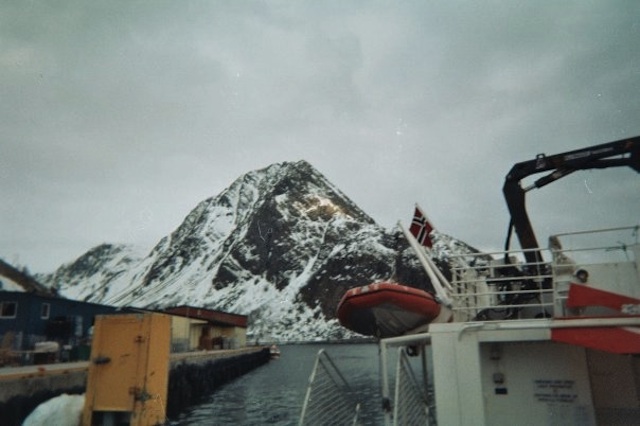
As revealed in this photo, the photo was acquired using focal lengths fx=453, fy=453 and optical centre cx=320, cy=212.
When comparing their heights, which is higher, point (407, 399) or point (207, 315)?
point (207, 315)

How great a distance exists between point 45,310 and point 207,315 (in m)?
37.7

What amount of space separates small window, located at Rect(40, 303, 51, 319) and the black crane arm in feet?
97.2

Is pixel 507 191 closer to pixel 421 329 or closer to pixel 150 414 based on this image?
pixel 421 329

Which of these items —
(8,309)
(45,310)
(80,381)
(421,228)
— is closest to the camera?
(421,228)

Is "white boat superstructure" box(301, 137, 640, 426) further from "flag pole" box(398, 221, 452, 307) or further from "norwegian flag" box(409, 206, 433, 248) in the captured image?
"norwegian flag" box(409, 206, 433, 248)

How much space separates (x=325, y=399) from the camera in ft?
34.7

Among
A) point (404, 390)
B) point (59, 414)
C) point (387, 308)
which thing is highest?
point (387, 308)

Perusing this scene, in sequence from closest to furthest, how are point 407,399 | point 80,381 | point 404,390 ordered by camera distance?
point 404,390, point 407,399, point 80,381

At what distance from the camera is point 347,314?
32.2 ft

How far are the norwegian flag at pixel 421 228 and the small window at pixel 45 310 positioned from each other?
90.8 feet

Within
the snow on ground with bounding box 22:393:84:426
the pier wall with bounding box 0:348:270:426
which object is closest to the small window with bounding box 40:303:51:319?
the pier wall with bounding box 0:348:270:426

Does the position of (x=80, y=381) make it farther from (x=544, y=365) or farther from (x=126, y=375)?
(x=544, y=365)

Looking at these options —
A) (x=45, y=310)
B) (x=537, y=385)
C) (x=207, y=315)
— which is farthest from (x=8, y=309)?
(x=207, y=315)

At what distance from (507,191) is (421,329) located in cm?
481
